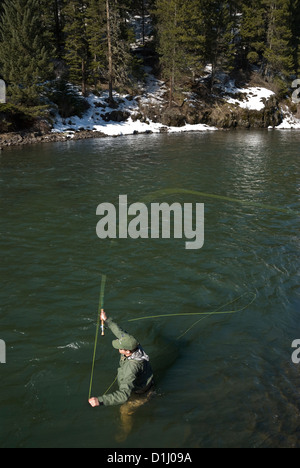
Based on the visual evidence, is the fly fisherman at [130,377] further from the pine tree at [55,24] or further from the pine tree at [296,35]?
the pine tree at [296,35]

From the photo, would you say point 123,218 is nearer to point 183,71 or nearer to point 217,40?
point 183,71

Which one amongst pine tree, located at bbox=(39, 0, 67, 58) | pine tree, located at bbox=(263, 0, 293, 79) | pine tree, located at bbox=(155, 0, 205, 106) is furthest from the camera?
pine tree, located at bbox=(263, 0, 293, 79)

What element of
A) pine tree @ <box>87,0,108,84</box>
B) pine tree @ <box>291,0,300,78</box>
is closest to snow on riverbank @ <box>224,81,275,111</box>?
pine tree @ <box>291,0,300,78</box>

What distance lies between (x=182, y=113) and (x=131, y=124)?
28.7 feet

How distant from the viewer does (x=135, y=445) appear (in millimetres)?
4727

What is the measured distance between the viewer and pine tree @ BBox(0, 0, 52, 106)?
33.7 metres

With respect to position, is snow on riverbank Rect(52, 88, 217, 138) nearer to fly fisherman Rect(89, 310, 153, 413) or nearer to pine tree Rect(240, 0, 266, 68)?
pine tree Rect(240, 0, 266, 68)

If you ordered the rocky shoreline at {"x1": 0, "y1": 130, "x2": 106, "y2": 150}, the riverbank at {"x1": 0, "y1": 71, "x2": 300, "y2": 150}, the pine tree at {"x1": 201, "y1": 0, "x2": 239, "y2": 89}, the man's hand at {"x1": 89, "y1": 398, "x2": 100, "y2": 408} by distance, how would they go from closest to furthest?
the man's hand at {"x1": 89, "y1": 398, "x2": 100, "y2": 408} < the rocky shoreline at {"x1": 0, "y1": 130, "x2": 106, "y2": 150} < the riverbank at {"x1": 0, "y1": 71, "x2": 300, "y2": 150} < the pine tree at {"x1": 201, "y1": 0, "x2": 239, "y2": 89}

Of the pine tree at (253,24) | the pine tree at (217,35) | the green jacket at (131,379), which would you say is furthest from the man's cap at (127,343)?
the pine tree at (253,24)

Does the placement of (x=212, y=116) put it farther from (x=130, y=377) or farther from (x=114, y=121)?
(x=130, y=377)

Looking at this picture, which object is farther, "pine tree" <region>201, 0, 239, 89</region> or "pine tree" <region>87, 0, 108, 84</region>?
"pine tree" <region>201, 0, 239, 89</region>

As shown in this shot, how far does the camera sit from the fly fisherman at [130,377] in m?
5.01

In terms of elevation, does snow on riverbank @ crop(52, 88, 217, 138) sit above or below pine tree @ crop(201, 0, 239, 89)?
below

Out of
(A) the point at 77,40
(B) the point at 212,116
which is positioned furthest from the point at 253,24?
(A) the point at 77,40
